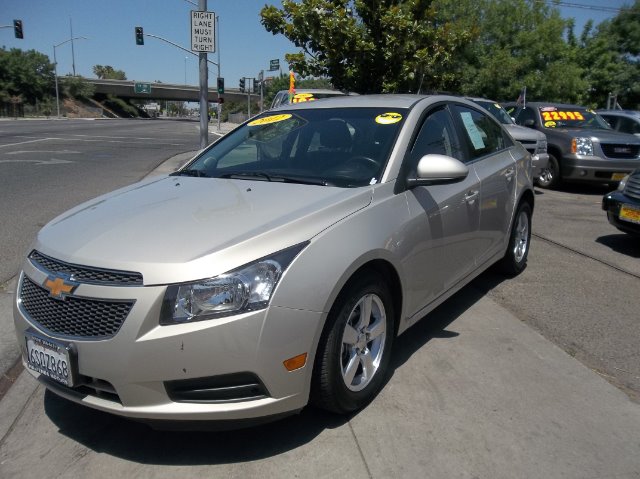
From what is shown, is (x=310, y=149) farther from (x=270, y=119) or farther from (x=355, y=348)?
(x=355, y=348)

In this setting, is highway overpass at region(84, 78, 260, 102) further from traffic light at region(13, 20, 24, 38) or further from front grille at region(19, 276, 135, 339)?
front grille at region(19, 276, 135, 339)

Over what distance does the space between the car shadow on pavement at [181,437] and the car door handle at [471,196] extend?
177 centimetres

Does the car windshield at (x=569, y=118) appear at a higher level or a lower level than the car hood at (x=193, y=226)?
higher

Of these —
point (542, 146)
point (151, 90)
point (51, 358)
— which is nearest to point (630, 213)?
point (542, 146)

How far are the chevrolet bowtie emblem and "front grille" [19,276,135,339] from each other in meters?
0.03

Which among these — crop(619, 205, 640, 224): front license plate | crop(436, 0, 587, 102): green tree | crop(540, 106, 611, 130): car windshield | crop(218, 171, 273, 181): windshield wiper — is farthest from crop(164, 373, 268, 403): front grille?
crop(436, 0, 587, 102): green tree

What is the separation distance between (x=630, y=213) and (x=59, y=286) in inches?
238

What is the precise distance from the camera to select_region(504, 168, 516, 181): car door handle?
4.91 meters

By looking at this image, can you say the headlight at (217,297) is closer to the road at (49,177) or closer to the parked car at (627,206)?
the road at (49,177)

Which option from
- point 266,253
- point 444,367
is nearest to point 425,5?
point 444,367

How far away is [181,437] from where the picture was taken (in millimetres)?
2898


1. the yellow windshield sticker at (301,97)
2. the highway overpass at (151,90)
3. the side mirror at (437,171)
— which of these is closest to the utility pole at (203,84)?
the yellow windshield sticker at (301,97)

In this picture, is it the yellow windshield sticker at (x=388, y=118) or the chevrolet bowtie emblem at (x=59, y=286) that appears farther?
the yellow windshield sticker at (x=388, y=118)

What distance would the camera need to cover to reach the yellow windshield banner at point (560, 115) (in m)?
12.1
